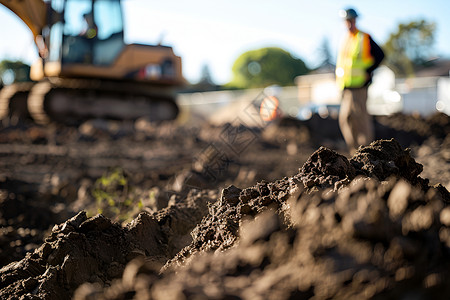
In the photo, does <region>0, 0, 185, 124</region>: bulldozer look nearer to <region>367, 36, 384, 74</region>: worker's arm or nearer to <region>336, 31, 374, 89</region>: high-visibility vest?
<region>336, 31, 374, 89</region>: high-visibility vest

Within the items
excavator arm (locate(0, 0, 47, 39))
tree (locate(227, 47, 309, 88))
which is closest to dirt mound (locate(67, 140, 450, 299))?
excavator arm (locate(0, 0, 47, 39))

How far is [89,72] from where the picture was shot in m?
14.3

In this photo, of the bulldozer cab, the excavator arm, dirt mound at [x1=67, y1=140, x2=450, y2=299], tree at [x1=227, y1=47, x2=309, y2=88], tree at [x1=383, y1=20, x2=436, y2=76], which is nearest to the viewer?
dirt mound at [x1=67, y1=140, x2=450, y2=299]

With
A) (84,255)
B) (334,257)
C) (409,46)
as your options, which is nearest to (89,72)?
(84,255)

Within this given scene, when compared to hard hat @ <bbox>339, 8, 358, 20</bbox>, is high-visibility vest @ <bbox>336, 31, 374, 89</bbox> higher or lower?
lower

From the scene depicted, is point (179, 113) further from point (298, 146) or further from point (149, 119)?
point (298, 146)

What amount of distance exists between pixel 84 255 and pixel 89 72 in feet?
41.0

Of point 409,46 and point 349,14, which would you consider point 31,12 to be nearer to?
point 349,14

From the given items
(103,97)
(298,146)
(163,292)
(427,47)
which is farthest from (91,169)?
(427,47)

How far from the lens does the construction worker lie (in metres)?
7.12

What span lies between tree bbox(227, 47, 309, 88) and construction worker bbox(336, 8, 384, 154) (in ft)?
199

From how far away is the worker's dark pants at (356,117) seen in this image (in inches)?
280

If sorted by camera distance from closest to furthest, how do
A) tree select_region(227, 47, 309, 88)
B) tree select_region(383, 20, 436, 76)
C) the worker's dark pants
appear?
the worker's dark pants < tree select_region(383, 20, 436, 76) < tree select_region(227, 47, 309, 88)

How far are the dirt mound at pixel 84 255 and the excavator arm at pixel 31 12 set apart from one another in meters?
8.75
